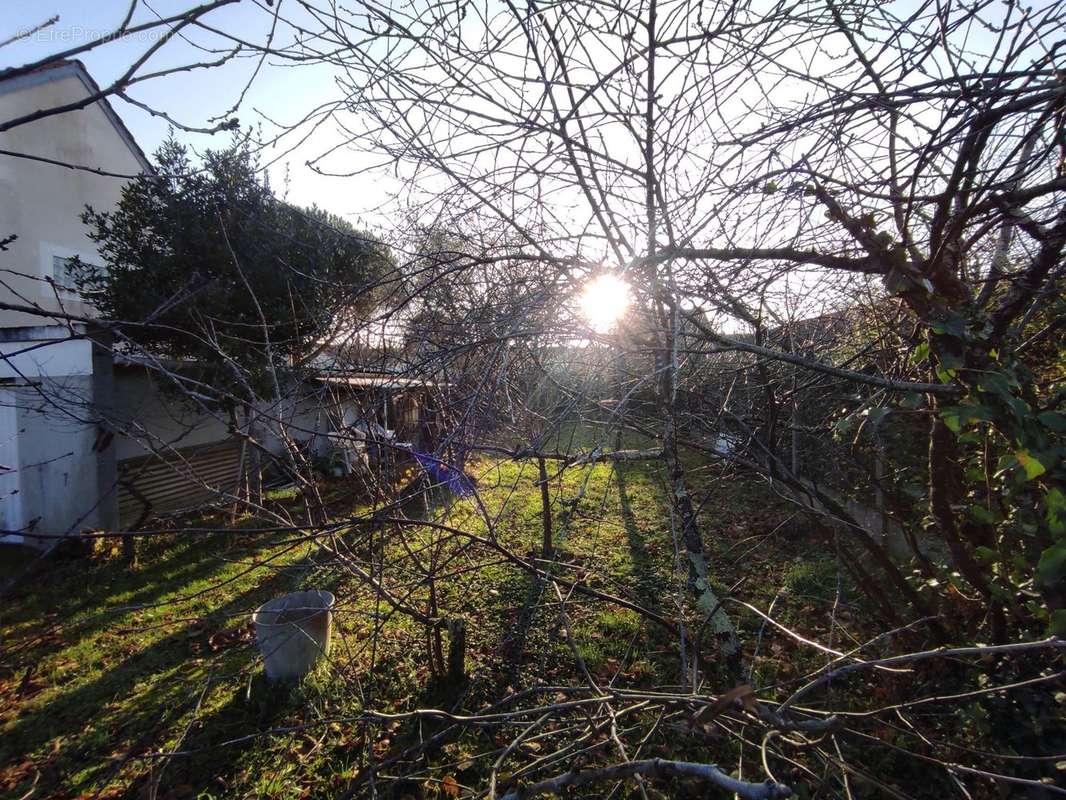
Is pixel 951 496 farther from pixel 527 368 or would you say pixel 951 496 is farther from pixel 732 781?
pixel 732 781

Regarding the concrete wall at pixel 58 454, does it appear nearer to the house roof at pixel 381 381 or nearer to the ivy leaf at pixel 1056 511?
the house roof at pixel 381 381

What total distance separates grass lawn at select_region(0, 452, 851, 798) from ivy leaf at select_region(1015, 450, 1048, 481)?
3.37ft

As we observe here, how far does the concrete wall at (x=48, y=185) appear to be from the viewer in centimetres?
852

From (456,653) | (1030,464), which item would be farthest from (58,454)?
(1030,464)

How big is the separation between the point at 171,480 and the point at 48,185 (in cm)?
614

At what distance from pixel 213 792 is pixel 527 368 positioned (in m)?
3.14

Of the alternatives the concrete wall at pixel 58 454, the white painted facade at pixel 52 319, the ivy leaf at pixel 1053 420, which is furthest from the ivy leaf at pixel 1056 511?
the concrete wall at pixel 58 454

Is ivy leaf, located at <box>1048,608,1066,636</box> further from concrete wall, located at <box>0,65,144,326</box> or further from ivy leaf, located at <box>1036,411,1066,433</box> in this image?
concrete wall, located at <box>0,65,144,326</box>

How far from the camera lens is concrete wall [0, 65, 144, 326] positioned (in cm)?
852

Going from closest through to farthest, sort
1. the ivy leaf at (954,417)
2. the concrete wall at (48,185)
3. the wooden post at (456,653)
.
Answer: the ivy leaf at (954,417) → the wooden post at (456,653) → the concrete wall at (48,185)

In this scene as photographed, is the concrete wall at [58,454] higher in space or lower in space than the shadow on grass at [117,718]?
higher

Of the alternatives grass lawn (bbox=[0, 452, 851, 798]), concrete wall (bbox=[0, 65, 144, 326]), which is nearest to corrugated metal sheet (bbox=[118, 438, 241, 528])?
grass lawn (bbox=[0, 452, 851, 798])

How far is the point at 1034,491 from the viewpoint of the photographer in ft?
6.94

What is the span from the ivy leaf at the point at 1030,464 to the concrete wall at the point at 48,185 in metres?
11.0
